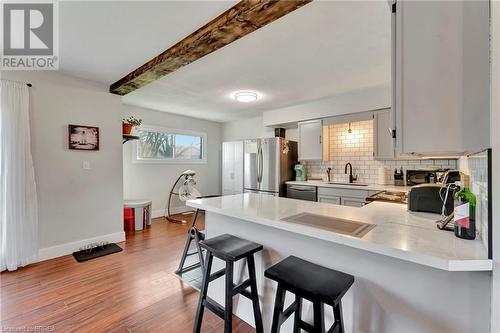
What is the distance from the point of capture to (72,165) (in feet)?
9.87

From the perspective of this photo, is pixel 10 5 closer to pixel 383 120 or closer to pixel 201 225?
pixel 201 225

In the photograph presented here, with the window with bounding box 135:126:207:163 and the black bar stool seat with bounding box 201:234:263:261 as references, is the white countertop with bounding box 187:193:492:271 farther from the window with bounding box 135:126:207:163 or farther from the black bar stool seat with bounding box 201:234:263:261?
the window with bounding box 135:126:207:163

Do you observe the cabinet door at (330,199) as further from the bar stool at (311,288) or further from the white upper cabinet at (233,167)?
the bar stool at (311,288)

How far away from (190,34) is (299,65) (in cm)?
124

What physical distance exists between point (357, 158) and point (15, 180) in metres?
4.82

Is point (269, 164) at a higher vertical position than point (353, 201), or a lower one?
higher

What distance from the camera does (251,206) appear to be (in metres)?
1.82

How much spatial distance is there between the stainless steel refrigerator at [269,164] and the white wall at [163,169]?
1.53m

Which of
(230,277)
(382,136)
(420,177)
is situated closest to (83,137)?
(230,277)

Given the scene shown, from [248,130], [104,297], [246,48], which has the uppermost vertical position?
[246,48]

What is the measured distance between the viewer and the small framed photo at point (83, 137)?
2.97m

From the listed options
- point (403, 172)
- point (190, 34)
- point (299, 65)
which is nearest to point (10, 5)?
point (190, 34)

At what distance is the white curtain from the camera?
8.09 feet

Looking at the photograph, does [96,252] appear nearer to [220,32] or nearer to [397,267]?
[220,32]
